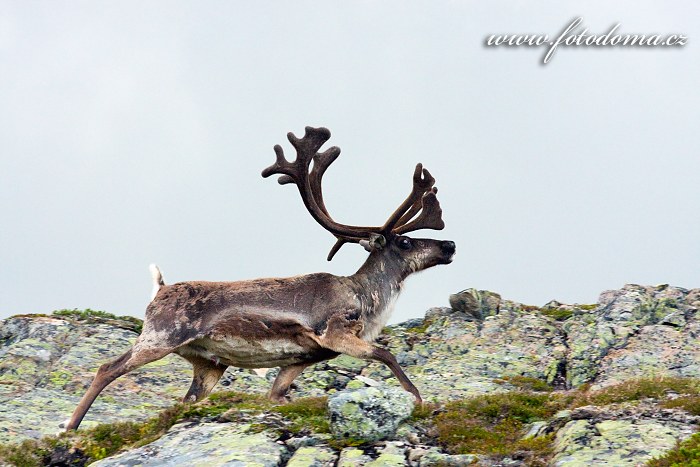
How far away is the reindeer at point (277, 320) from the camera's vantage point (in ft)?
42.3

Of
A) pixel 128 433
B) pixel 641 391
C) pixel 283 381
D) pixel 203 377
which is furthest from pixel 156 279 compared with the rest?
pixel 641 391

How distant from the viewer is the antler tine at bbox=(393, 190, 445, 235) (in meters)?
15.0

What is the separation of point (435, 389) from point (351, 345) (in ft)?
16.4

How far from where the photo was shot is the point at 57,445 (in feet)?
37.2

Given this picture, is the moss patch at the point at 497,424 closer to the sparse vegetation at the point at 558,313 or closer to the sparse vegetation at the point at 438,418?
the sparse vegetation at the point at 438,418

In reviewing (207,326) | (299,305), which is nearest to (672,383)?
(299,305)

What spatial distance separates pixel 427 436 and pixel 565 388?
28.5 ft

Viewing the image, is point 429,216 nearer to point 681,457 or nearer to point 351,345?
point 351,345

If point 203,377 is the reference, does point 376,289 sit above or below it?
above

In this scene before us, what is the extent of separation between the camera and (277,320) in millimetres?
13227

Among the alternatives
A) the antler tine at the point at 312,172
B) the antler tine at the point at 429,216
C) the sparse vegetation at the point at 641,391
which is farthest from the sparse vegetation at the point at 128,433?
the antler tine at the point at 429,216

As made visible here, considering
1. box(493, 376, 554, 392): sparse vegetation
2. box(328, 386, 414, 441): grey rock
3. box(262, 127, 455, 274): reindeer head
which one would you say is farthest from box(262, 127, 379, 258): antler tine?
box(493, 376, 554, 392): sparse vegetation

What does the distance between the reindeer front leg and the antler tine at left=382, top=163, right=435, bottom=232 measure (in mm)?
2159

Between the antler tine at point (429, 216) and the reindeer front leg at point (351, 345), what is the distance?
2.38m
